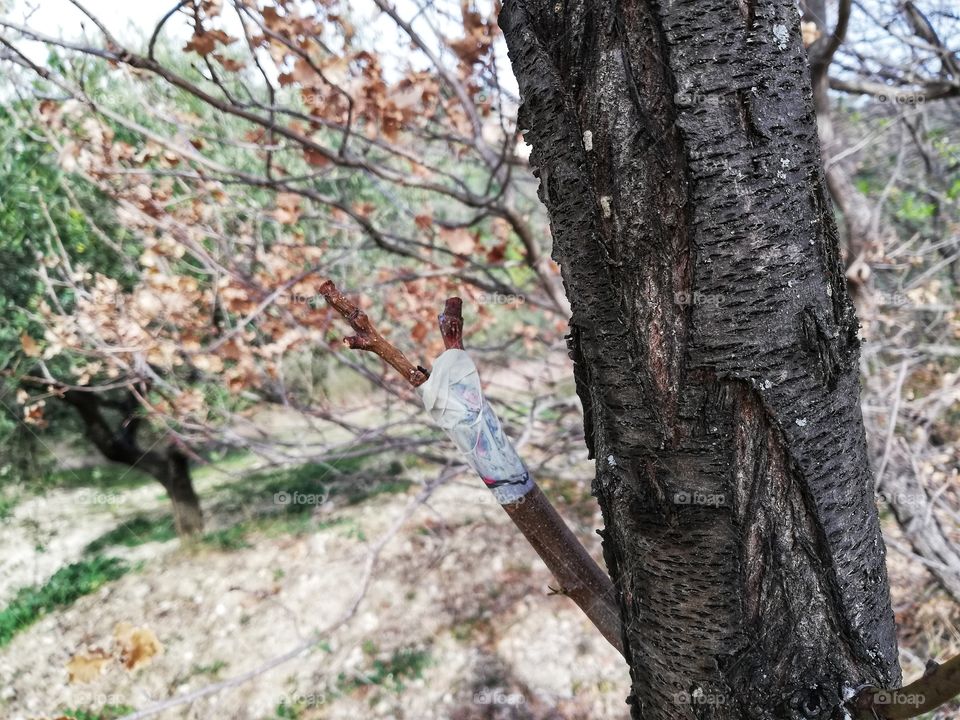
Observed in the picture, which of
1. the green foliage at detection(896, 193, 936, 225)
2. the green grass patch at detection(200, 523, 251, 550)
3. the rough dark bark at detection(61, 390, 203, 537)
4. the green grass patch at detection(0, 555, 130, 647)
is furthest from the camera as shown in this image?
the green grass patch at detection(200, 523, 251, 550)

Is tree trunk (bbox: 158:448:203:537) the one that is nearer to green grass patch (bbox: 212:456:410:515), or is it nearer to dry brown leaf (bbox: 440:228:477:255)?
green grass patch (bbox: 212:456:410:515)

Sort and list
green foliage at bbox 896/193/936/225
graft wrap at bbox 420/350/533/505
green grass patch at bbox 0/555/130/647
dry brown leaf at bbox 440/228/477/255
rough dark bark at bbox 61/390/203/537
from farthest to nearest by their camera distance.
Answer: rough dark bark at bbox 61/390/203/537 → green grass patch at bbox 0/555/130/647 → green foliage at bbox 896/193/936/225 → dry brown leaf at bbox 440/228/477/255 → graft wrap at bbox 420/350/533/505

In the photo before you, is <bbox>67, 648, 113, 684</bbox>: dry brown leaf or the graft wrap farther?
<bbox>67, 648, 113, 684</bbox>: dry brown leaf

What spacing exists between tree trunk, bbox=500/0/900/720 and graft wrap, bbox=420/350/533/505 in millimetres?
137

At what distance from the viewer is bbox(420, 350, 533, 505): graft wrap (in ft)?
2.29

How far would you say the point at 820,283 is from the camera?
0.58 metres

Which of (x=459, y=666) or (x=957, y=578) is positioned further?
(x=459, y=666)

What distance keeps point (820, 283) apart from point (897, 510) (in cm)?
287

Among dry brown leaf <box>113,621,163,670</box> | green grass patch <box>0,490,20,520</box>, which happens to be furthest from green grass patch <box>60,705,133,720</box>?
green grass patch <box>0,490,20,520</box>

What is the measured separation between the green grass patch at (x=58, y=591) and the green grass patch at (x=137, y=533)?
1.58 ft

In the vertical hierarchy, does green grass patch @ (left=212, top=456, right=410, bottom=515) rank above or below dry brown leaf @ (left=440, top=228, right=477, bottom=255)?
below

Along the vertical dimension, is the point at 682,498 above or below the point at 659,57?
below

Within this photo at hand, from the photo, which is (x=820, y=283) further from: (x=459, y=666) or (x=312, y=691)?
(x=312, y=691)

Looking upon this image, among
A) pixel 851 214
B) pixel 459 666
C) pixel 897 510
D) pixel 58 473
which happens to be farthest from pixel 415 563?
pixel 58 473
